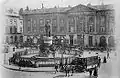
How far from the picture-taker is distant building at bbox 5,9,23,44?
40.3 inches

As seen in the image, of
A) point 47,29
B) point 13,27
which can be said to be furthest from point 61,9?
point 13,27

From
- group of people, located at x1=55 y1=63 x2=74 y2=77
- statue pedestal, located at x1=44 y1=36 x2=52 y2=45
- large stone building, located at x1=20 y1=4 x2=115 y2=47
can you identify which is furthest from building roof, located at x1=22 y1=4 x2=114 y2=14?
group of people, located at x1=55 y1=63 x2=74 y2=77

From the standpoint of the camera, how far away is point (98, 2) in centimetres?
94

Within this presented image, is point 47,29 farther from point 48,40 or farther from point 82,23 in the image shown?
point 82,23

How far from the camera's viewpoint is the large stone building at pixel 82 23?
0.95 meters

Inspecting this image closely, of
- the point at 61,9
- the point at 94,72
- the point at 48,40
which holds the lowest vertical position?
the point at 94,72

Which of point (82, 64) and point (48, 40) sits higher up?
point (48, 40)

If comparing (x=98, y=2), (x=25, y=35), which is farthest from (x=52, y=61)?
(x=98, y=2)

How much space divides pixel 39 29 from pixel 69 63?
0.20 m

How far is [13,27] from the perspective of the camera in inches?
40.7

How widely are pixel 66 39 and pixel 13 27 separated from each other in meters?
0.26

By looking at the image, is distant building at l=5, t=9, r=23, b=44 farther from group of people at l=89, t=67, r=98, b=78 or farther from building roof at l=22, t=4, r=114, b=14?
group of people at l=89, t=67, r=98, b=78

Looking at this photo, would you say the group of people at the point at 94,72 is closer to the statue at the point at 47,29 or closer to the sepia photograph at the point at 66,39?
the sepia photograph at the point at 66,39

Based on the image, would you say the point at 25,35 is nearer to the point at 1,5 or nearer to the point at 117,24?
the point at 1,5
